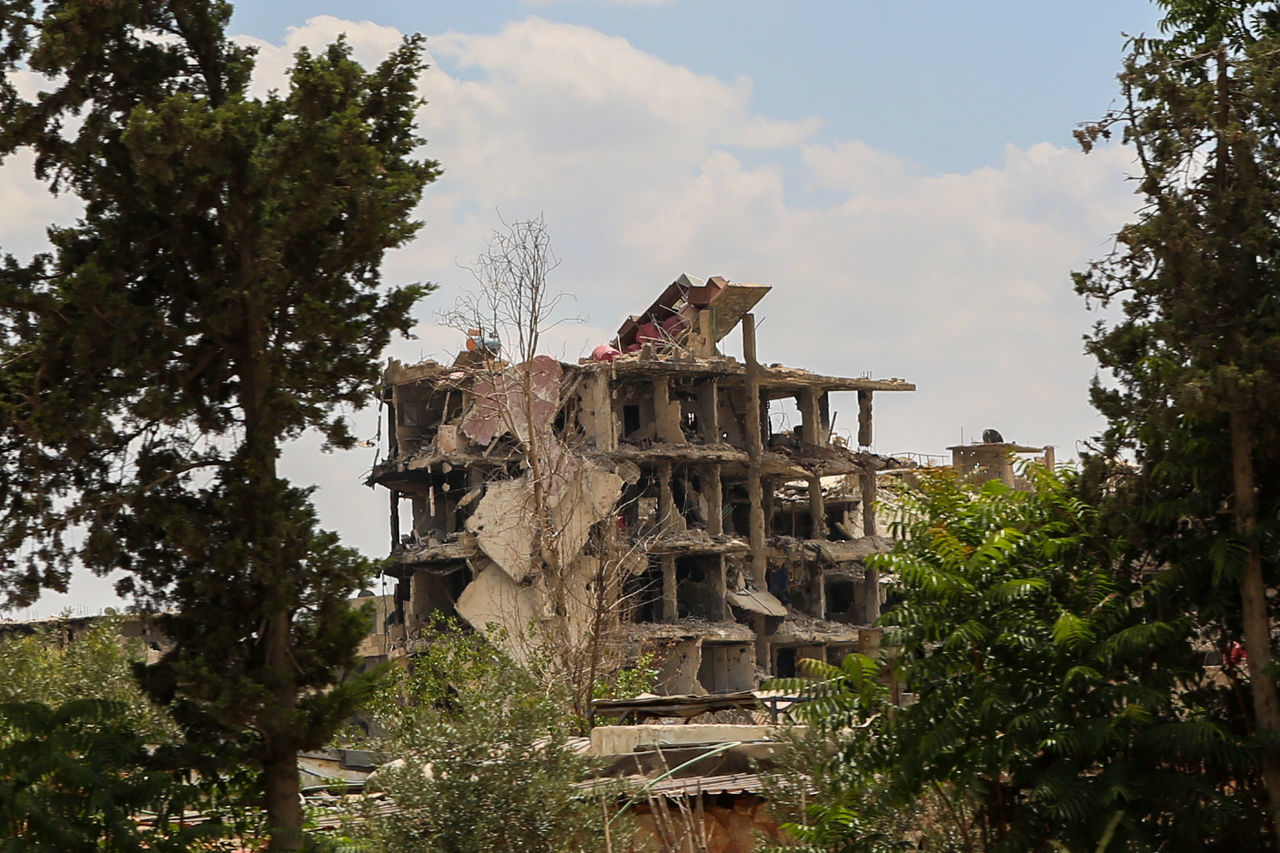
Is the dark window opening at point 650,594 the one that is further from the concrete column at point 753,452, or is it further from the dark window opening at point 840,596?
the dark window opening at point 840,596

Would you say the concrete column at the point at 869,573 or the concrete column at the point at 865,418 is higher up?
the concrete column at the point at 865,418

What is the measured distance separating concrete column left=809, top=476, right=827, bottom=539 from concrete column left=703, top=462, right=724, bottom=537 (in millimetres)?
4201

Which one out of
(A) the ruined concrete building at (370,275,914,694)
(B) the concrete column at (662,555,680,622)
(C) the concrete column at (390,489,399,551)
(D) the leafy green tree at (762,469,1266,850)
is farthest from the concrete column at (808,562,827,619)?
(D) the leafy green tree at (762,469,1266,850)

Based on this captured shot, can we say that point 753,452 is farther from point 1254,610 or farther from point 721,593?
point 1254,610

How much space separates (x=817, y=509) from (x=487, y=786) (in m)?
46.4

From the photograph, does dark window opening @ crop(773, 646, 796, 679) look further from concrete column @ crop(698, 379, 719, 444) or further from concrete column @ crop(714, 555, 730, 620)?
concrete column @ crop(698, 379, 719, 444)

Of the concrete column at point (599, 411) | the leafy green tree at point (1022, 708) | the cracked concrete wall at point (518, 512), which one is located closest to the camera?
the leafy green tree at point (1022, 708)

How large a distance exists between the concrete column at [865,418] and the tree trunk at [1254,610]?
153 feet

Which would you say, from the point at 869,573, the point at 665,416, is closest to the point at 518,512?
the point at 665,416

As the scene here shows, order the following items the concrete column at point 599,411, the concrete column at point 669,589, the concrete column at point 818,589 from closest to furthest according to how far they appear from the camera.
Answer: the concrete column at point 669,589 < the concrete column at point 599,411 < the concrete column at point 818,589

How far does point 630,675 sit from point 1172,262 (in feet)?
56.5

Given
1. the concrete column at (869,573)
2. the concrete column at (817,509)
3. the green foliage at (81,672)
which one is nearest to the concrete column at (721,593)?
the concrete column at (817,509)

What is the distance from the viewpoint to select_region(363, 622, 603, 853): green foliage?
11555 millimetres

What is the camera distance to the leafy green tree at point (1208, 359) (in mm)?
11516
